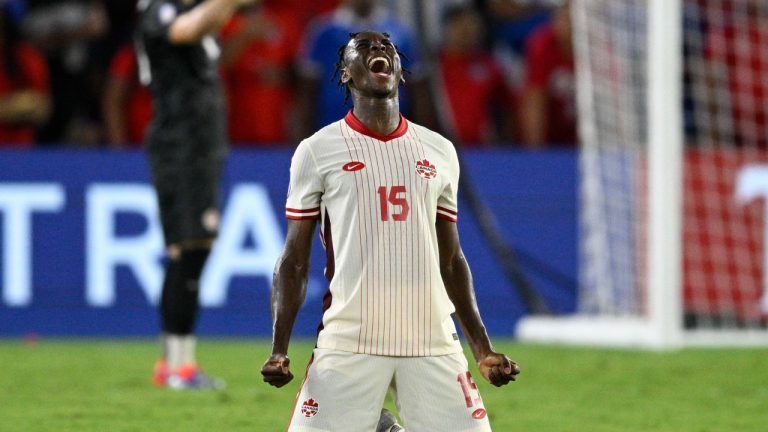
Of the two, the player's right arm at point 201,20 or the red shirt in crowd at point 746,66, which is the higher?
the red shirt in crowd at point 746,66

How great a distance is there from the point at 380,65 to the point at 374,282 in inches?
25.1

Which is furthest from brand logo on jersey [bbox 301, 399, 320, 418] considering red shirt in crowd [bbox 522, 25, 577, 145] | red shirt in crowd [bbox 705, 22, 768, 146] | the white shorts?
red shirt in crowd [bbox 522, 25, 577, 145]

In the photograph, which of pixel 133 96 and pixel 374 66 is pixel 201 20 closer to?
pixel 374 66

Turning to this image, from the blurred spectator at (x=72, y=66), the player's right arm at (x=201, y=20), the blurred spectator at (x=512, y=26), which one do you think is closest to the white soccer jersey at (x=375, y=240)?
the player's right arm at (x=201, y=20)

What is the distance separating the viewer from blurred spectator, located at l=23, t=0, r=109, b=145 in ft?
40.4

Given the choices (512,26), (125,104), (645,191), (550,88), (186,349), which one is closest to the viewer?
(186,349)

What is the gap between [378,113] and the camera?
4.64 metres

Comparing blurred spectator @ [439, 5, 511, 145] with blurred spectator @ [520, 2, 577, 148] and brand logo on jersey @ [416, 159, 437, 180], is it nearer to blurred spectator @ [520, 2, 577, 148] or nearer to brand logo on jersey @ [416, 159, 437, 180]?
blurred spectator @ [520, 2, 577, 148]

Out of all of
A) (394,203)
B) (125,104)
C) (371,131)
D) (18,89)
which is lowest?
(394,203)

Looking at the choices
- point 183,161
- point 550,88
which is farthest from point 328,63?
point 183,161

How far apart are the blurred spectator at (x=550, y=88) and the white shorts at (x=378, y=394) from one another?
26.6 ft

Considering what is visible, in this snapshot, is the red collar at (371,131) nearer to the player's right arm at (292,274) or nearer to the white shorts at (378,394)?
the player's right arm at (292,274)

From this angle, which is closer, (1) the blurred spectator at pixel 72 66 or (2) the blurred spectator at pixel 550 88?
(1) the blurred spectator at pixel 72 66

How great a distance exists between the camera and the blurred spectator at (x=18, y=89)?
1190 cm
